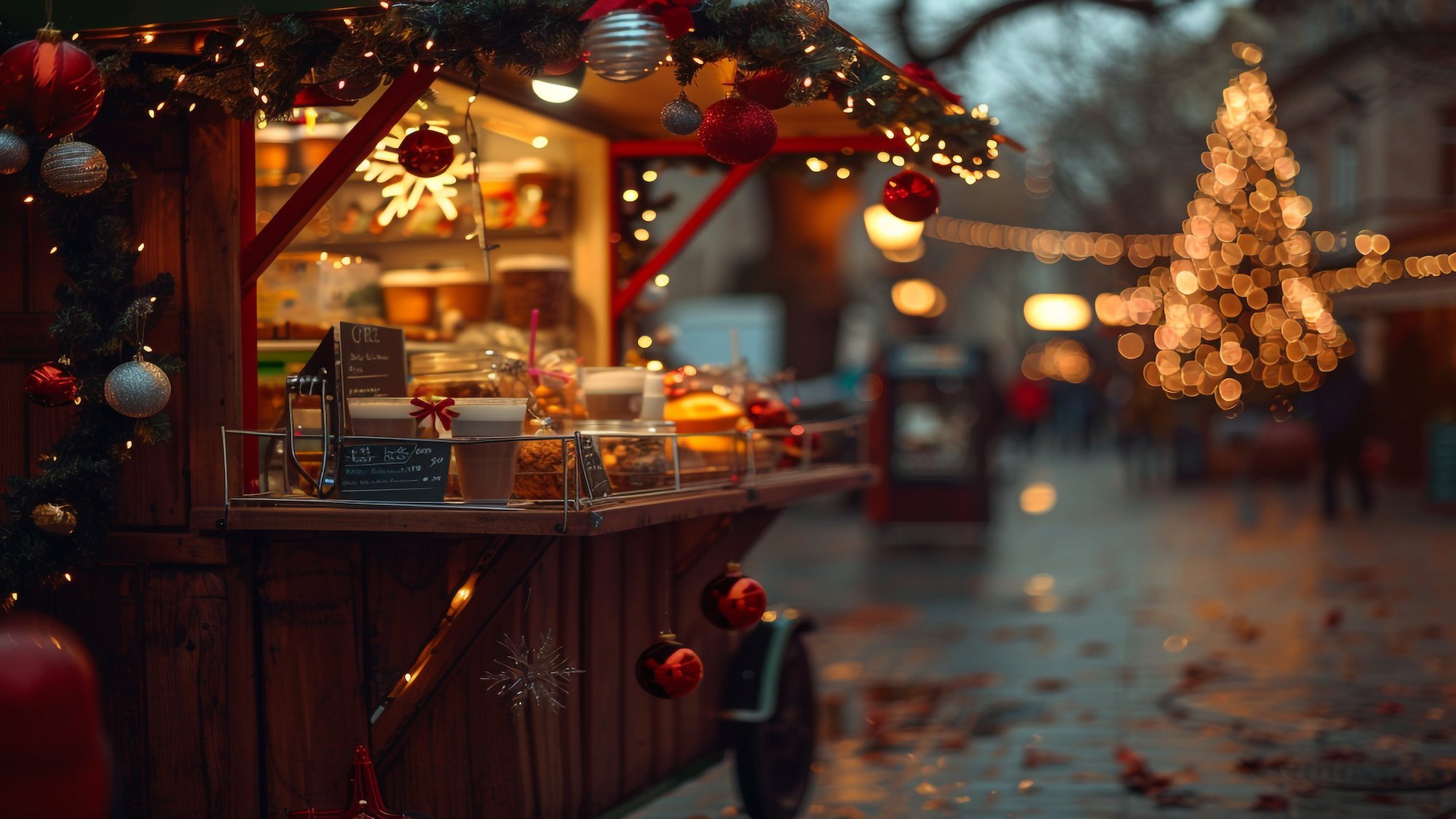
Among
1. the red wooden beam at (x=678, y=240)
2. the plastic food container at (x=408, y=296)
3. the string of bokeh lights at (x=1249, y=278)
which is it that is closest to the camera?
the plastic food container at (x=408, y=296)

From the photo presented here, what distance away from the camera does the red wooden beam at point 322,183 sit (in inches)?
153

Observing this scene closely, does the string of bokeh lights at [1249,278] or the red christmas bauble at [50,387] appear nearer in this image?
the red christmas bauble at [50,387]

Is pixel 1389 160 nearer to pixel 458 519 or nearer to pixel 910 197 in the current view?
pixel 910 197

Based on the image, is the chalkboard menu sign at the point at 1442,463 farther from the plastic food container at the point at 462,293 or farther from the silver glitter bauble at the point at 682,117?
the silver glitter bauble at the point at 682,117

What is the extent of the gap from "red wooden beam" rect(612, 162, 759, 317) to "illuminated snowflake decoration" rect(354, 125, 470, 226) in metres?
1.04

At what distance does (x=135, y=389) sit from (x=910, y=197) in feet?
7.84

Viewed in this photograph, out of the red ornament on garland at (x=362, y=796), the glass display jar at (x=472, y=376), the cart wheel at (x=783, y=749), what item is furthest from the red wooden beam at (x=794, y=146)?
the red ornament on garland at (x=362, y=796)

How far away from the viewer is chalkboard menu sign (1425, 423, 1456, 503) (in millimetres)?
17047

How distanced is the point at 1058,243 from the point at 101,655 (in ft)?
86.5

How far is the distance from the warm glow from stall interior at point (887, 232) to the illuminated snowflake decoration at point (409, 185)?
10937 mm

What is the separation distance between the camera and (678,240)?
6246mm

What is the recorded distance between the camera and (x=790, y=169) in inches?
242

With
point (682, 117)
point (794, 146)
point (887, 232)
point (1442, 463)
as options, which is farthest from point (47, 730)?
point (1442, 463)

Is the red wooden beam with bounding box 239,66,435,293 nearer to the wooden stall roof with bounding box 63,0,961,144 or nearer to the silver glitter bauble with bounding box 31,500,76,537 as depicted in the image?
the wooden stall roof with bounding box 63,0,961,144
